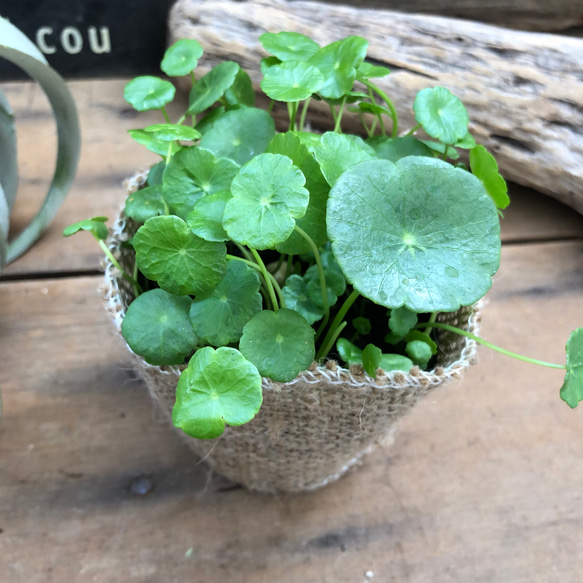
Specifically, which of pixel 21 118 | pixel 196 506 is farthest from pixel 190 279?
pixel 21 118

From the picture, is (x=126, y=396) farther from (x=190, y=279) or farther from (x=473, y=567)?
(x=473, y=567)

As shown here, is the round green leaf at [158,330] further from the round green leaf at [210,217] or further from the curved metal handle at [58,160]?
the curved metal handle at [58,160]

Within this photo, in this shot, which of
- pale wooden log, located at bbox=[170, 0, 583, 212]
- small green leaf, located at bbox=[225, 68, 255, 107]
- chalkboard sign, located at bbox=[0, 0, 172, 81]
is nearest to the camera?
small green leaf, located at bbox=[225, 68, 255, 107]

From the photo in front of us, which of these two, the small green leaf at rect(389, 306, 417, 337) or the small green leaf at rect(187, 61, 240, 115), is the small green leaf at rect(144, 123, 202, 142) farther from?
the small green leaf at rect(389, 306, 417, 337)

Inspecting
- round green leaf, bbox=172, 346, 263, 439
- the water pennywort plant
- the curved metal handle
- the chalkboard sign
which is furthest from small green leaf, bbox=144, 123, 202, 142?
the chalkboard sign

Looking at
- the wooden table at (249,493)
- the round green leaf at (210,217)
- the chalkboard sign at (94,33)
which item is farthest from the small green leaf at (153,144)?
the chalkboard sign at (94,33)
